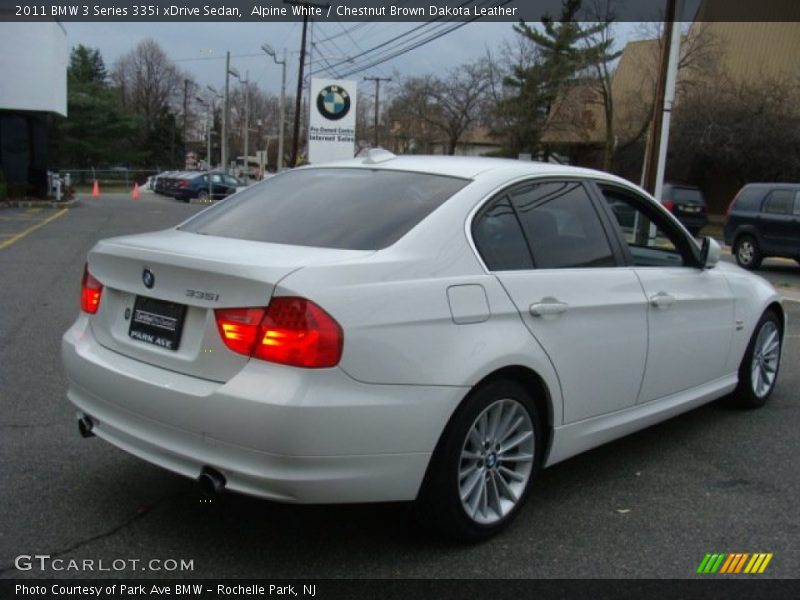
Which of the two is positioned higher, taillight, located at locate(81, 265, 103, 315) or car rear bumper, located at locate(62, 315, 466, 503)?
taillight, located at locate(81, 265, 103, 315)

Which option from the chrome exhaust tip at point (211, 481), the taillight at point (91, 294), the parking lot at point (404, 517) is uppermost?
the taillight at point (91, 294)

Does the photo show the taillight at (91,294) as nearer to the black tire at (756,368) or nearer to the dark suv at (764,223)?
the black tire at (756,368)

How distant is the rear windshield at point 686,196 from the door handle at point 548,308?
2251 cm

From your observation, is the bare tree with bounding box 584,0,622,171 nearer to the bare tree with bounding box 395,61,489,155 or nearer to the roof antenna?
the bare tree with bounding box 395,61,489,155

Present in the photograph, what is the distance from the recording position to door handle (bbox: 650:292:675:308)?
4.13 metres

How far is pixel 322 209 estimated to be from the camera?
3.64m

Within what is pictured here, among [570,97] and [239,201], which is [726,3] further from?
[239,201]

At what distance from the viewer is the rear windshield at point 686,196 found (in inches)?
964

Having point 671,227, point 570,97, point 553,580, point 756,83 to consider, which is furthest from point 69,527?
point 570,97

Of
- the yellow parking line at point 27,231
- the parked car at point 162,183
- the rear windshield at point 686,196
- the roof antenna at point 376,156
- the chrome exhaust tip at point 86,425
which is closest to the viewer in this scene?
the chrome exhaust tip at point 86,425

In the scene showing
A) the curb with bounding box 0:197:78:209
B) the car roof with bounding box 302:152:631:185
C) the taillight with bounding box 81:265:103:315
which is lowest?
the curb with bounding box 0:197:78:209

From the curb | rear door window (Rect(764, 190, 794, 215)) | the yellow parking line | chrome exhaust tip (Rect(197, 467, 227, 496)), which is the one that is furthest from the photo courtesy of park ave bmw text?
the curb

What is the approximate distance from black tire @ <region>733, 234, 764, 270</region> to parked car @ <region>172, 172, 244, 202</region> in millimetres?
24474

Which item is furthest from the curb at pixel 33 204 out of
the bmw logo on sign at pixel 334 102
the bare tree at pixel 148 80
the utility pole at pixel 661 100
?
the bare tree at pixel 148 80
